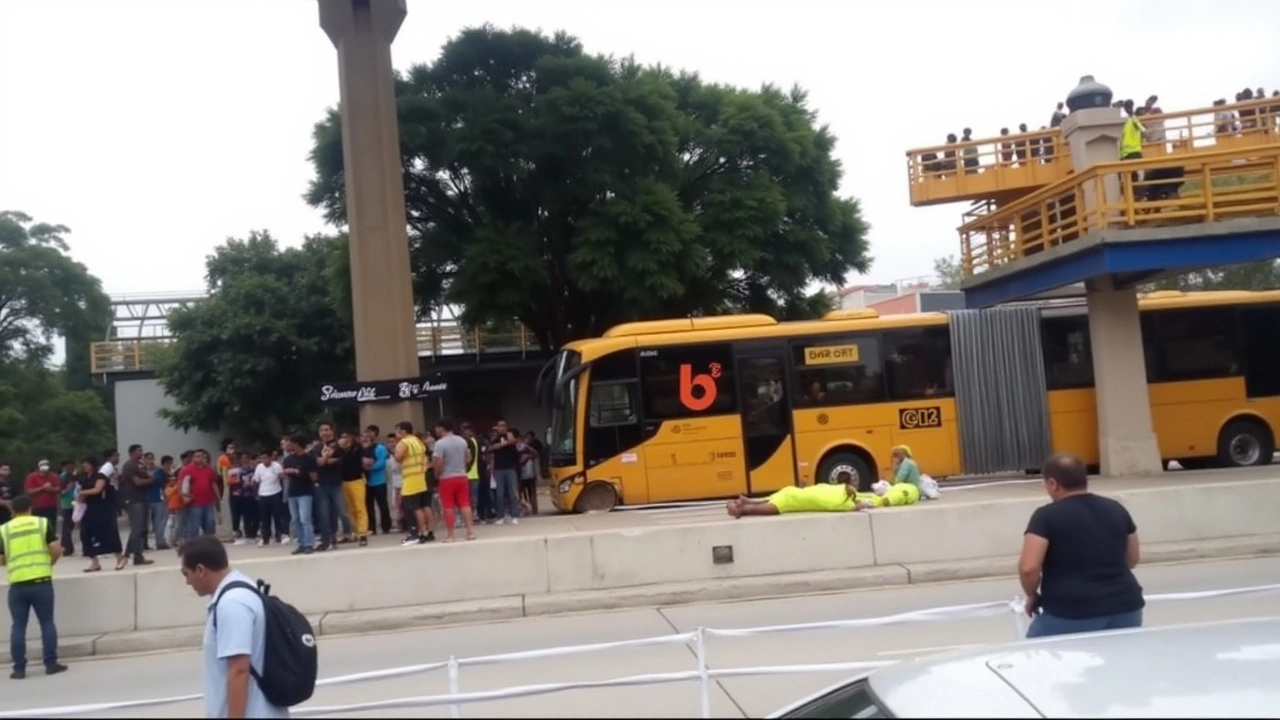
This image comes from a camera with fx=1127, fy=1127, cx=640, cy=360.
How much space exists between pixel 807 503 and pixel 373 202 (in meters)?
13.1

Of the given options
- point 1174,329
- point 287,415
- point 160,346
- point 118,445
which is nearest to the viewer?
point 1174,329

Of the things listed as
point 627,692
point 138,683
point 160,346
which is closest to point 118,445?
point 160,346

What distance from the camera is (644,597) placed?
13281 mm

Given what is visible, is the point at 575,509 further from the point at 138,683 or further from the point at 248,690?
the point at 248,690

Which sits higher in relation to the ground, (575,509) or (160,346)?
(160,346)

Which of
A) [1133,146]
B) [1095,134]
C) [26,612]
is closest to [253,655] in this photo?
[26,612]

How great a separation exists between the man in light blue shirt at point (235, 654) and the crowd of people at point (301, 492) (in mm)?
12013

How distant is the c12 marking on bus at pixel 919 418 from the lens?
21.7 metres

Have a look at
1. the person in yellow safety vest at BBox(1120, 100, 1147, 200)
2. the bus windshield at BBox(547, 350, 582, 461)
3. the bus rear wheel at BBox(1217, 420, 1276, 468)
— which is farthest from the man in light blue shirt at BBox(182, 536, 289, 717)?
the bus rear wheel at BBox(1217, 420, 1276, 468)

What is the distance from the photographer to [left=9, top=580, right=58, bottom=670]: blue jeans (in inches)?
441

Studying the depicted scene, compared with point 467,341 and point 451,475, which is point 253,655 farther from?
point 467,341

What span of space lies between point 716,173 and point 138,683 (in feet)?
84.1

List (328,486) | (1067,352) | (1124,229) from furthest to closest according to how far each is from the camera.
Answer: (1067,352) < (1124,229) < (328,486)

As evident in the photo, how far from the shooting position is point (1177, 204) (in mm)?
19062
